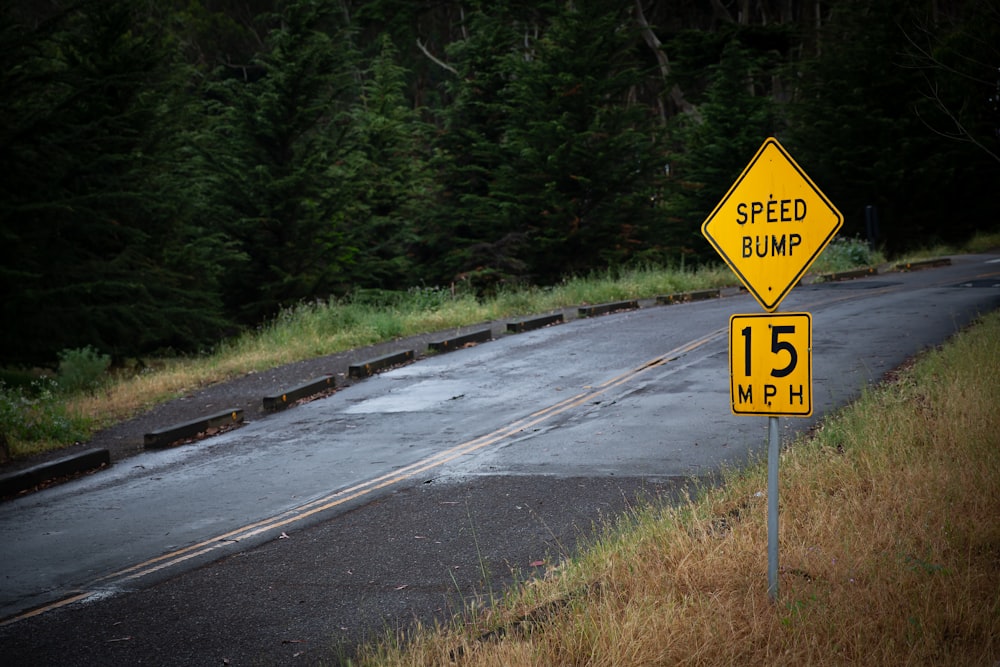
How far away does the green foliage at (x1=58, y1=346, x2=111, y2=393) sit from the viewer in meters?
16.1

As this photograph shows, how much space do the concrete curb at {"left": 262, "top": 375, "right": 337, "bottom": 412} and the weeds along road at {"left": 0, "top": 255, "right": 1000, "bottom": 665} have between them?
454mm

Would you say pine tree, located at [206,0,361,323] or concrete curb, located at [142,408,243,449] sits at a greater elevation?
pine tree, located at [206,0,361,323]

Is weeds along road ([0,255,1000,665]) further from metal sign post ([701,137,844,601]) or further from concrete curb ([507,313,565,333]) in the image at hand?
concrete curb ([507,313,565,333])

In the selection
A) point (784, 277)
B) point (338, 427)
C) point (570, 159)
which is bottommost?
point (338, 427)

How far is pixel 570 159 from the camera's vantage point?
31.6 metres

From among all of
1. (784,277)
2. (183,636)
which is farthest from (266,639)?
(784,277)

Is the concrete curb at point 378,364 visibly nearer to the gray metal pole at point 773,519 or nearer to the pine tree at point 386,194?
the gray metal pole at point 773,519

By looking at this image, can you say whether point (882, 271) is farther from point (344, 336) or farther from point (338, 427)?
point (338, 427)

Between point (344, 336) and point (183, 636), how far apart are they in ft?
42.2

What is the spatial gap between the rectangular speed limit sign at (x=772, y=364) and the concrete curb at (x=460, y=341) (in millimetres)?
11913

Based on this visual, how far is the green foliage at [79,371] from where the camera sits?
16.1 m

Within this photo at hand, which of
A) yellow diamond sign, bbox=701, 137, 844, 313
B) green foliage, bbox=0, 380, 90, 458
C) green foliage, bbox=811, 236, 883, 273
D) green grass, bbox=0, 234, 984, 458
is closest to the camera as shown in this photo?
yellow diamond sign, bbox=701, 137, 844, 313

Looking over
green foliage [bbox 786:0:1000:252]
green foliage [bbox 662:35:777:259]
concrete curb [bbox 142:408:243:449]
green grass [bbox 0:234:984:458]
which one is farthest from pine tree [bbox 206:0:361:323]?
green foliage [bbox 786:0:1000:252]

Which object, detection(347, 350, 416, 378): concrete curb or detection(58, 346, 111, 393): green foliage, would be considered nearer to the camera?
detection(347, 350, 416, 378): concrete curb
